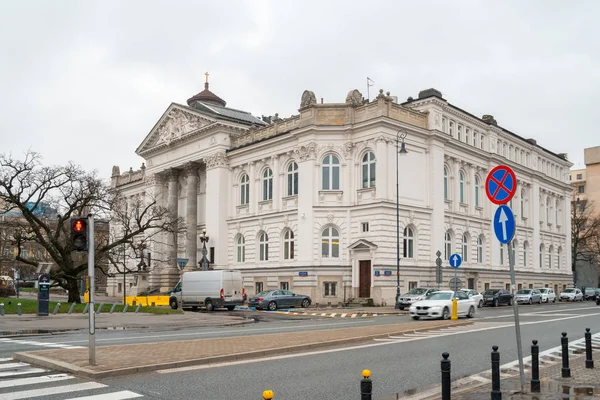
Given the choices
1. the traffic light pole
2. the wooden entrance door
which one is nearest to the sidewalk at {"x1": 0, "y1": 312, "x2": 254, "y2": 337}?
the traffic light pole

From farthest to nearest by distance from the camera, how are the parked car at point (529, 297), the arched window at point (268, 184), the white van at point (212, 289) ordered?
the arched window at point (268, 184) < the parked car at point (529, 297) < the white van at point (212, 289)

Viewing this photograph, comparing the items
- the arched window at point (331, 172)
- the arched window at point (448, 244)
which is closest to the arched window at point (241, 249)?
the arched window at point (331, 172)

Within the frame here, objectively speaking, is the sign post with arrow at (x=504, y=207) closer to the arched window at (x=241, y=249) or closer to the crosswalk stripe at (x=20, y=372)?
the crosswalk stripe at (x=20, y=372)

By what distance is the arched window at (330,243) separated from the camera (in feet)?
151

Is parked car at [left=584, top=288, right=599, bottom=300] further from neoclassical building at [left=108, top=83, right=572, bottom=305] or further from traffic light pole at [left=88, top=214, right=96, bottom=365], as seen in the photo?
traffic light pole at [left=88, top=214, right=96, bottom=365]

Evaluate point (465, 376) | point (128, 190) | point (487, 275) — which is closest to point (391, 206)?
point (487, 275)

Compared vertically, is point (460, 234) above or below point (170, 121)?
below

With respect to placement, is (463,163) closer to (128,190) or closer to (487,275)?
(487,275)

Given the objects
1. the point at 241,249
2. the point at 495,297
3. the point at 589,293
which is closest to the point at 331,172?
the point at 241,249

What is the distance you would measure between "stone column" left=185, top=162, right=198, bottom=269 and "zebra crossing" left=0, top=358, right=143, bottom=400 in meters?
46.1

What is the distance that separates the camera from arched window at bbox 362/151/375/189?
148 feet

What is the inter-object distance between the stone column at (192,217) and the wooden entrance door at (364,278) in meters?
19.4

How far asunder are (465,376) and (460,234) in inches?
1614

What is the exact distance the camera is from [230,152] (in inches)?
2178
